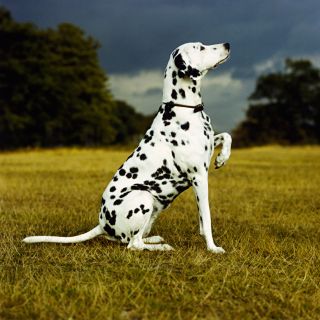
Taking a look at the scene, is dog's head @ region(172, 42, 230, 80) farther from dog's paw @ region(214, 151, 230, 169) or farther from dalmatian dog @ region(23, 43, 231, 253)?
dog's paw @ region(214, 151, 230, 169)

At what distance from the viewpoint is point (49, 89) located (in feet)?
148

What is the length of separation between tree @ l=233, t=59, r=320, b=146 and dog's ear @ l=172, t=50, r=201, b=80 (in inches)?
2001

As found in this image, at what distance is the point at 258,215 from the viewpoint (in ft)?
34.0

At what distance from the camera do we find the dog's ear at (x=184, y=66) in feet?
20.6

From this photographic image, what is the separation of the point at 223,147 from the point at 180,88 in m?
0.82

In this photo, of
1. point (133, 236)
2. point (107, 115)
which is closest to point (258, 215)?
point (133, 236)

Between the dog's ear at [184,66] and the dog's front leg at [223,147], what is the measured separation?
2.64ft

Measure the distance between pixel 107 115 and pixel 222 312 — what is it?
167 feet

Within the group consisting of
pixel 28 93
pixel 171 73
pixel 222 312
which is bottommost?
pixel 222 312

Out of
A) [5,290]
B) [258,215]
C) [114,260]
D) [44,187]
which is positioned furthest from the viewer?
[44,187]

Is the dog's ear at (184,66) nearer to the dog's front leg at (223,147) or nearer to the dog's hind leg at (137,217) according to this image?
the dog's front leg at (223,147)

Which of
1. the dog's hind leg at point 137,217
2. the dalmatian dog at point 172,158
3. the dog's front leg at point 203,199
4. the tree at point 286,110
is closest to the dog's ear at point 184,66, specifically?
the dalmatian dog at point 172,158

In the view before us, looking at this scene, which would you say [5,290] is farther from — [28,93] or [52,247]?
[28,93]

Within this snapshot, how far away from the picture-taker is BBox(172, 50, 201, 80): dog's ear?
6273mm
